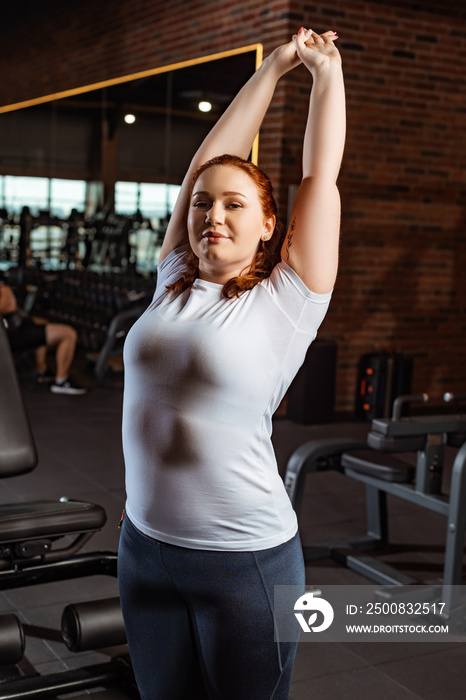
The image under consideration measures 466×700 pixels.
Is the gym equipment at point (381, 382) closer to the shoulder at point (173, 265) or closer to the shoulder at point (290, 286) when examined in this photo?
the shoulder at point (173, 265)

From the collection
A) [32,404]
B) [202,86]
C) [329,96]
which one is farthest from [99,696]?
[202,86]

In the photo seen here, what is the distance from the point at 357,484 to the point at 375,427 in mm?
1359

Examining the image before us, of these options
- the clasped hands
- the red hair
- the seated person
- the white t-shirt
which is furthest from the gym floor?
the clasped hands

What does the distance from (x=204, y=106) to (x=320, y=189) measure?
5116 millimetres

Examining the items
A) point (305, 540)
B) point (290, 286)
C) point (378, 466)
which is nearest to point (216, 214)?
point (290, 286)

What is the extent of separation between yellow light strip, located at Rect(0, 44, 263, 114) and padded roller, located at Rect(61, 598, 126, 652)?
415 cm

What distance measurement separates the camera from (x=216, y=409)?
1.06 meters

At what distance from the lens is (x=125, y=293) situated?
6488 millimetres

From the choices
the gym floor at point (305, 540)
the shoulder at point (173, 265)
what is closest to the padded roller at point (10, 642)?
the gym floor at point (305, 540)

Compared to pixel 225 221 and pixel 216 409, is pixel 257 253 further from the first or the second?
pixel 216 409

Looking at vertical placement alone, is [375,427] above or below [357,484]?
above

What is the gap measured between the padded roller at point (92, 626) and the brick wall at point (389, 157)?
3.53 meters

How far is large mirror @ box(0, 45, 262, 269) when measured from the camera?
239 inches

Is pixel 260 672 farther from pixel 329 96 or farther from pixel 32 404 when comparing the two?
pixel 32 404
